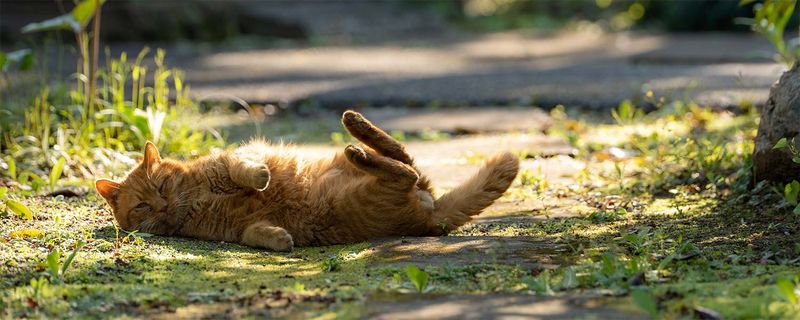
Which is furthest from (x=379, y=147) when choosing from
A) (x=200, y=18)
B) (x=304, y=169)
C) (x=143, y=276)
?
(x=200, y=18)

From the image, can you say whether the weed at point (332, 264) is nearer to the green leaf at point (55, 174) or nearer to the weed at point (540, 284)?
the weed at point (540, 284)

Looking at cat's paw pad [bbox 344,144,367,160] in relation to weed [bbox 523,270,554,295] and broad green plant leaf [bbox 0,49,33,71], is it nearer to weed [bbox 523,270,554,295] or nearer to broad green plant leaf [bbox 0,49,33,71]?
weed [bbox 523,270,554,295]

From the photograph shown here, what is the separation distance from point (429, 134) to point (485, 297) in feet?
11.0

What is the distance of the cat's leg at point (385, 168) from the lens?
11.8ft

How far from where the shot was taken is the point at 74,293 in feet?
9.15

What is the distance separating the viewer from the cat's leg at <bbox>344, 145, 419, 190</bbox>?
11.8 ft

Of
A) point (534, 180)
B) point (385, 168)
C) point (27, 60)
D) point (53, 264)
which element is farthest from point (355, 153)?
point (27, 60)

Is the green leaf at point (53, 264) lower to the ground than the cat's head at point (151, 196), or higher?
lower

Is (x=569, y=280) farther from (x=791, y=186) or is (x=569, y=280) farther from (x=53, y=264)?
(x=53, y=264)

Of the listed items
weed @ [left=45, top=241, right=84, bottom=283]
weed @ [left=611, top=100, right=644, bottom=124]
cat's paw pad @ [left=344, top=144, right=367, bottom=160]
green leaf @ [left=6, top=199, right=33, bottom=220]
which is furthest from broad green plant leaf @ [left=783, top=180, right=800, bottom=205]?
green leaf @ [left=6, top=199, right=33, bottom=220]

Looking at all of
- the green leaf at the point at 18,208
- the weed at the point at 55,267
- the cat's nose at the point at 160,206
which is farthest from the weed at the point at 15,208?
the weed at the point at 55,267

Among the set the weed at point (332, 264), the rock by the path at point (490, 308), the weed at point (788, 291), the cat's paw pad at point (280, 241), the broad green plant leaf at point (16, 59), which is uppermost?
the broad green plant leaf at point (16, 59)

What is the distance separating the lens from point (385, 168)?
3643 mm

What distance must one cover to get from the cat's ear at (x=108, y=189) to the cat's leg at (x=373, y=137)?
0.95 m
